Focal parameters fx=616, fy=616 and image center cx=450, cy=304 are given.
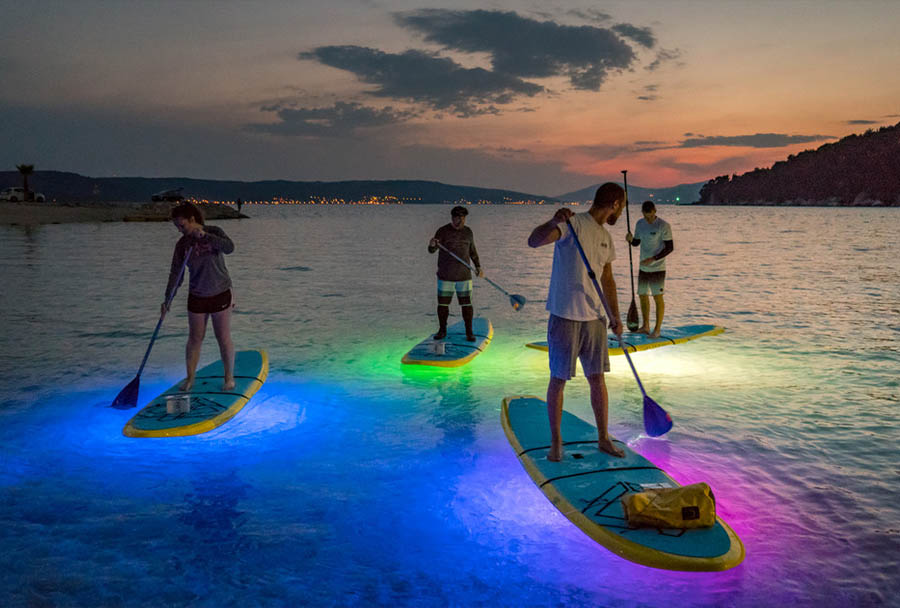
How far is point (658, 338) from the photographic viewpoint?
10500 mm

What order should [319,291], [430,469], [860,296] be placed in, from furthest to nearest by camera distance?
[319,291] → [860,296] → [430,469]

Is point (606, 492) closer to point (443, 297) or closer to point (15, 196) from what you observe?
point (443, 297)

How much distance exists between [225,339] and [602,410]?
4403 millimetres

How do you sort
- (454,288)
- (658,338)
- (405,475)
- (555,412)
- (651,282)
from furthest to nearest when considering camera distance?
(658,338)
(651,282)
(454,288)
(405,475)
(555,412)

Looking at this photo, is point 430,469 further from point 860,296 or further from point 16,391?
point 860,296

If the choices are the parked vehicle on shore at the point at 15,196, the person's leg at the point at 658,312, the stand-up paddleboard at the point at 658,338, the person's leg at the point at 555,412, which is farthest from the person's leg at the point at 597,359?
the parked vehicle on shore at the point at 15,196

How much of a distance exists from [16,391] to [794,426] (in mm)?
9939

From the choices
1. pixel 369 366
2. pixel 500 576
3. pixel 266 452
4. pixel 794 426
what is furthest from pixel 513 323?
pixel 500 576

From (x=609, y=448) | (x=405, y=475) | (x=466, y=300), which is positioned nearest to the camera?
(x=609, y=448)

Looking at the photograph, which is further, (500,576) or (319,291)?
(319,291)

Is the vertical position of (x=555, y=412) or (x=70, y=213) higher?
(x=70, y=213)

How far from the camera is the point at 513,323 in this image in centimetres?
1414

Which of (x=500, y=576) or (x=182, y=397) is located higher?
(x=182, y=397)

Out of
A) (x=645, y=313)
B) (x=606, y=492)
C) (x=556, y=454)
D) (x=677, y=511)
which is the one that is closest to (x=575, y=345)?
(x=556, y=454)
